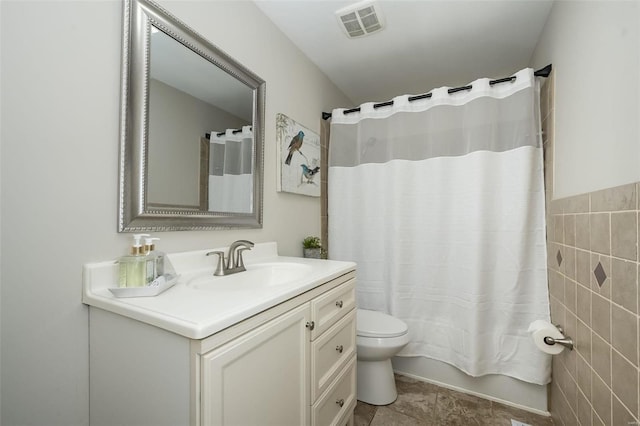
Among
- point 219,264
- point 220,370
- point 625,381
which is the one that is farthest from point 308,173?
point 625,381

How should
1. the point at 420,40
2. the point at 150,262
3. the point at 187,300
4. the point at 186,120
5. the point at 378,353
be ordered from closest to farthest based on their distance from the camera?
the point at 187,300, the point at 150,262, the point at 186,120, the point at 378,353, the point at 420,40

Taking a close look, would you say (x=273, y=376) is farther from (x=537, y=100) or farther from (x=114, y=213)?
(x=537, y=100)

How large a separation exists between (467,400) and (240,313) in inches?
66.1

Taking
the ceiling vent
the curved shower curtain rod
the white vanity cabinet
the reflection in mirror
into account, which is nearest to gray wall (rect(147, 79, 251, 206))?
the reflection in mirror

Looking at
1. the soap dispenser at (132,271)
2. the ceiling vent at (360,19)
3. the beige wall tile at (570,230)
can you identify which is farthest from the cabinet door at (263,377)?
the ceiling vent at (360,19)

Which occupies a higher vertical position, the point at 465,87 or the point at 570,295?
the point at 465,87

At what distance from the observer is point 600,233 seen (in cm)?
95

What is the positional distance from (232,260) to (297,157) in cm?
83

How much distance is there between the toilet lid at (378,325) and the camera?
59.6 inches

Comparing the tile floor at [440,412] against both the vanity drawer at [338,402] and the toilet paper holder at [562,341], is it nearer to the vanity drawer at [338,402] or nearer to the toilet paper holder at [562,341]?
the vanity drawer at [338,402]

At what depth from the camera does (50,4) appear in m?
0.76

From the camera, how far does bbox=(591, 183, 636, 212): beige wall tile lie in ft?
2.56

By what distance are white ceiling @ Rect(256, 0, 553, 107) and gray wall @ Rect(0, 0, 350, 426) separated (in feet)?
3.36

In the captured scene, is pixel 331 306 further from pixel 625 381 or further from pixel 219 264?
pixel 625 381
